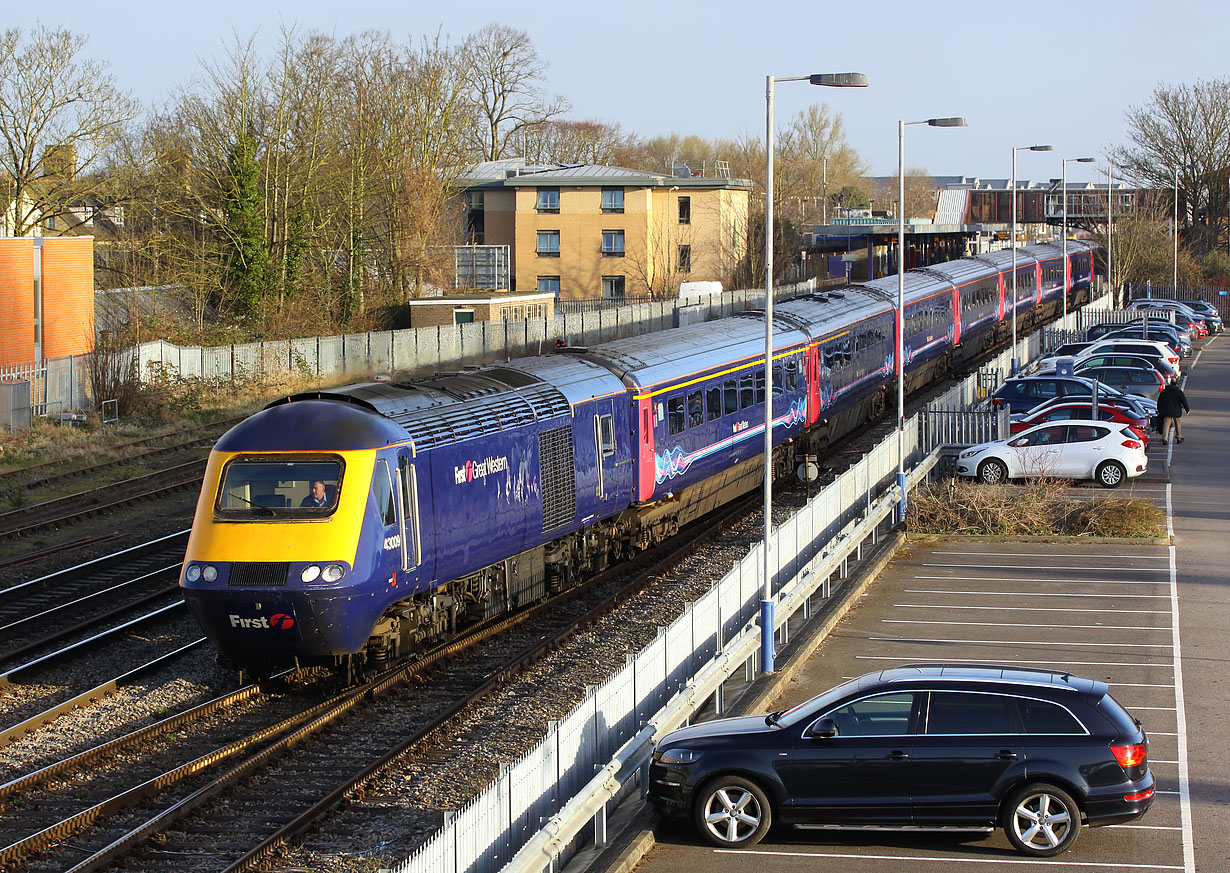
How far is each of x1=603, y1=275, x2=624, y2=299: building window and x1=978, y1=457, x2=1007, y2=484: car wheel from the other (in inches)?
1836

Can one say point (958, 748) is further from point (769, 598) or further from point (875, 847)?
point (769, 598)

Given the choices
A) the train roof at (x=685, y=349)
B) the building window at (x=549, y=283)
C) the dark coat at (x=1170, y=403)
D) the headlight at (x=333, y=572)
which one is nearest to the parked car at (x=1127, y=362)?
the dark coat at (x=1170, y=403)

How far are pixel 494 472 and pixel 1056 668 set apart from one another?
6.82 meters

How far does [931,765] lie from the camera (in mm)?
10609

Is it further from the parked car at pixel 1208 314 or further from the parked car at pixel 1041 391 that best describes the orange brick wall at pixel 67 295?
the parked car at pixel 1208 314

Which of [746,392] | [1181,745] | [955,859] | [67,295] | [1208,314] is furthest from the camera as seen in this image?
[1208,314]

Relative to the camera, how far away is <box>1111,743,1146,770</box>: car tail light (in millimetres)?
10398

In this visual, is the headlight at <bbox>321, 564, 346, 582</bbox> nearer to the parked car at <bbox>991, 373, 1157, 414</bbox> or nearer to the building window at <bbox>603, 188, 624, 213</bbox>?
the parked car at <bbox>991, 373, 1157, 414</bbox>

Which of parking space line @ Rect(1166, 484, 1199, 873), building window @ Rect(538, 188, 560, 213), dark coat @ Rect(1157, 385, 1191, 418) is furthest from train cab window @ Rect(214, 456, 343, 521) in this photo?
building window @ Rect(538, 188, 560, 213)

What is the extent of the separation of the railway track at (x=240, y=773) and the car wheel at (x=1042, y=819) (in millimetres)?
5547

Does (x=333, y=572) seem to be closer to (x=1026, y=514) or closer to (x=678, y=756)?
(x=678, y=756)

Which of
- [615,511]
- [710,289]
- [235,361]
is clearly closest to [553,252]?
[710,289]

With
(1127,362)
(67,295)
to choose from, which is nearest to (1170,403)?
(1127,362)

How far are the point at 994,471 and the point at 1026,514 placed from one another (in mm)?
3866
